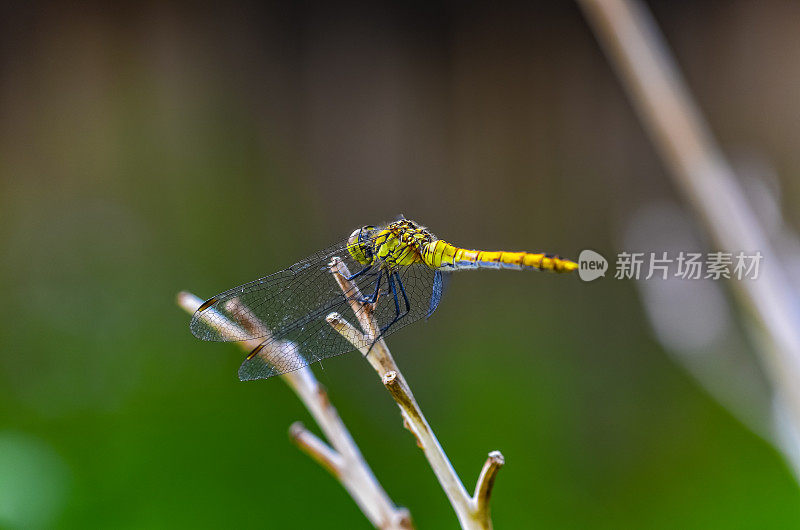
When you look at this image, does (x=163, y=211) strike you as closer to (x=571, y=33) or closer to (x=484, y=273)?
(x=484, y=273)

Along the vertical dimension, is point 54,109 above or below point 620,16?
above

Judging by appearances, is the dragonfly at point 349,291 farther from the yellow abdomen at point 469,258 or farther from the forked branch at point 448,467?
the forked branch at point 448,467

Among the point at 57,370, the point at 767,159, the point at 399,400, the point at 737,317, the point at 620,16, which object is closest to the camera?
the point at 399,400

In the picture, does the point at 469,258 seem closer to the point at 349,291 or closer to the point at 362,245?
the point at 362,245

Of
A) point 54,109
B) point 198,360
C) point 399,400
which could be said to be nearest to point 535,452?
point 198,360

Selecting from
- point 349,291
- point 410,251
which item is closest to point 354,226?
point 410,251
